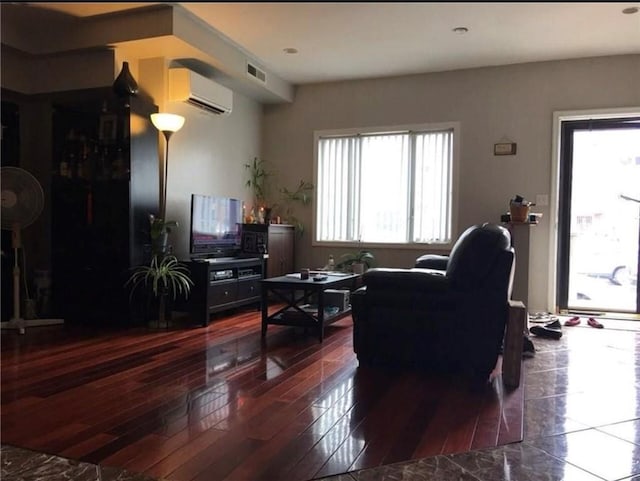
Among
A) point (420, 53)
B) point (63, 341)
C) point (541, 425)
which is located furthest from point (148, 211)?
point (541, 425)

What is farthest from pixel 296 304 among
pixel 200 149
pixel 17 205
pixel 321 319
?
pixel 17 205

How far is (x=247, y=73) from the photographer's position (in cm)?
510

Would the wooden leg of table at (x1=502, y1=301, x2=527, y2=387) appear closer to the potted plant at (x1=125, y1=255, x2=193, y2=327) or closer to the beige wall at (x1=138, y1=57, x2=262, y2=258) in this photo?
the potted plant at (x1=125, y1=255, x2=193, y2=327)

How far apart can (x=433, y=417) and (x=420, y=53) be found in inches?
153

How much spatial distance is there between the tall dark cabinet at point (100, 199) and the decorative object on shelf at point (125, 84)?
128 millimetres

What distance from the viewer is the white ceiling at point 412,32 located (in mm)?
3932

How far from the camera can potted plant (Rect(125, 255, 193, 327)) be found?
4156 mm

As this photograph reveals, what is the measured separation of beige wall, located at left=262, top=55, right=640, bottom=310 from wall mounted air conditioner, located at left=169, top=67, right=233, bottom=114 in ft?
5.44

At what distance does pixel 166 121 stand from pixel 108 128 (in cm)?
56

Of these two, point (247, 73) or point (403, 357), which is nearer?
point (403, 357)

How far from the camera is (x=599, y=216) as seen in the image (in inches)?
207

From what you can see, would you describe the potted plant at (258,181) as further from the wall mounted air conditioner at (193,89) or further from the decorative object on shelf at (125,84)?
the decorative object on shelf at (125,84)

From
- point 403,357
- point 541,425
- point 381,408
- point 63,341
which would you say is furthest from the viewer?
point 63,341

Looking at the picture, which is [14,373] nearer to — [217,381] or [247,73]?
[217,381]
